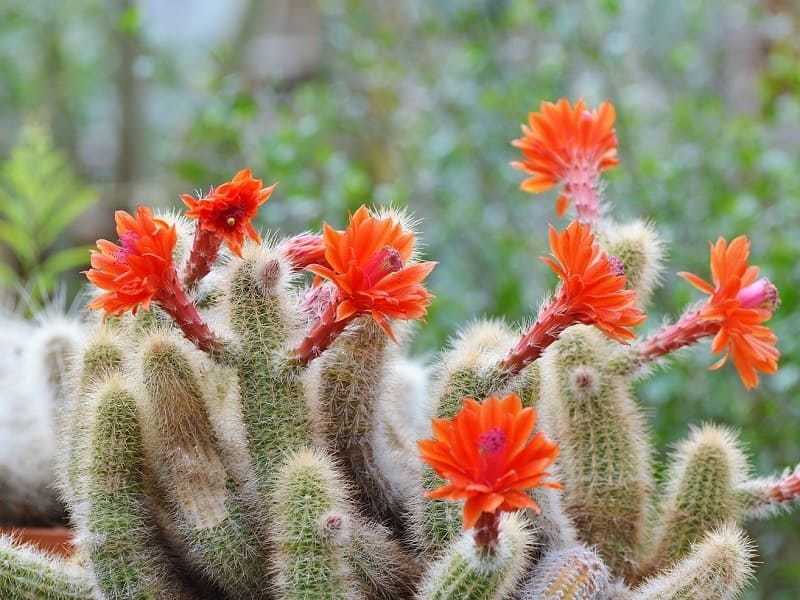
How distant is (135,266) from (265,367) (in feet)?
0.53

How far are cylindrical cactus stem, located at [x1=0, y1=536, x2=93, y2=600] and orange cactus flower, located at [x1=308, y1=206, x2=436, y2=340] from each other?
1.33 ft

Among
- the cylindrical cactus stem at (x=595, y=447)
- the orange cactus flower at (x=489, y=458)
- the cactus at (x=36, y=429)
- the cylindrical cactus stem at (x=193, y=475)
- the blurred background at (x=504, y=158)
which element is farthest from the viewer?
the blurred background at (x=504, y=158)

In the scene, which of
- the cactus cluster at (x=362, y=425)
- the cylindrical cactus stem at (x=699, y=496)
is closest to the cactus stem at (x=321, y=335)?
the cactus cluster at (x=362, y=425)

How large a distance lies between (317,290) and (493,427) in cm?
32

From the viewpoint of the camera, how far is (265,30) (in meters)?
3.99

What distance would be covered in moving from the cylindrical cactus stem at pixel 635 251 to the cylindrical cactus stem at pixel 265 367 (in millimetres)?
377

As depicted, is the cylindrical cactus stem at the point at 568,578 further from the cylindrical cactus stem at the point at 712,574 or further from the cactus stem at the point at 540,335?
the cactus stem at the point at 540,335

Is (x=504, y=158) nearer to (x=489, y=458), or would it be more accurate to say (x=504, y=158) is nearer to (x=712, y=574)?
(x=712, y=574)

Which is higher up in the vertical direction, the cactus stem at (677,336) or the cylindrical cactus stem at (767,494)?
the cactus stem at (677,336)

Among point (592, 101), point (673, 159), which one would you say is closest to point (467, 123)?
point (592, 101)

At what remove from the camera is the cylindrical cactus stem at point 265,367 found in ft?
2.77

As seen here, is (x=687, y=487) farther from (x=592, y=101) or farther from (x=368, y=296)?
(x=592, y=101)

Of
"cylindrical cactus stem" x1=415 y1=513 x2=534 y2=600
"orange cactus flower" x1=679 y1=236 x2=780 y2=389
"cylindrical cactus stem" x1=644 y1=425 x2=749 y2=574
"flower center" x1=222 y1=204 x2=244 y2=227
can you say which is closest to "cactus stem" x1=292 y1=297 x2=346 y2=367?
"flower center" x1=222 y1=204 x2=244 y2=227

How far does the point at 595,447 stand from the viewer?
96cm
